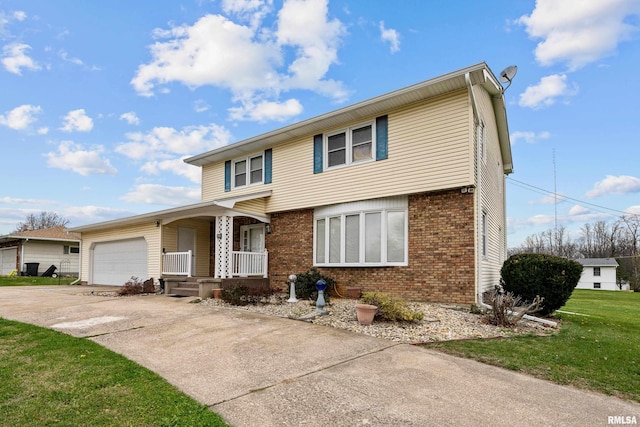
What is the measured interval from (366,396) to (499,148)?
46.8 ft

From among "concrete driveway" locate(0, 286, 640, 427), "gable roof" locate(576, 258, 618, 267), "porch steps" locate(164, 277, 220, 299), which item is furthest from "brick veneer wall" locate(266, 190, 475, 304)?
"gable roof" locate(576, 258, 618, 267)

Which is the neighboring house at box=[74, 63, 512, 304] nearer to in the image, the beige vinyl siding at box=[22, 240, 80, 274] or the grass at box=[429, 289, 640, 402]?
the grass at box=[429, 289, 640, 402]

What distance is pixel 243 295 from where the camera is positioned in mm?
11016

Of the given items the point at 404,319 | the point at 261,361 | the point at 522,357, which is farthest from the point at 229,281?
the point at 522,357

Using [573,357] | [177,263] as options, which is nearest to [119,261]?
[177,263]

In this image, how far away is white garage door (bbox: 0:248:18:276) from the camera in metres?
29.9

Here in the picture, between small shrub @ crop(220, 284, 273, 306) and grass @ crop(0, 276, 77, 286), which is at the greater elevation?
small shrub @ crop(220, 284, 273, 306)

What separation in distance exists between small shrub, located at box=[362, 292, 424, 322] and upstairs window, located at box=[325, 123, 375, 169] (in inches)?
207

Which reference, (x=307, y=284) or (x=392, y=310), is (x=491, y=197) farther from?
(x=392, y=310)

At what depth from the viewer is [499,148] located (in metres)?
16.2

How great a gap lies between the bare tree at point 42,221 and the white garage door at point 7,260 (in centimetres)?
3316

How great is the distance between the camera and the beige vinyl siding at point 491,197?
38.4ft

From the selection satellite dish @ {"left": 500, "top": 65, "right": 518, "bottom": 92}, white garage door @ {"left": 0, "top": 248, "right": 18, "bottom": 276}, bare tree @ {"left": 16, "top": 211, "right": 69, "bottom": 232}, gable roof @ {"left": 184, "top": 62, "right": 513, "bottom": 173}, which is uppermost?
satellite dish @ {"left": 500, "top": 65, "right": 518, "bottom": 92}

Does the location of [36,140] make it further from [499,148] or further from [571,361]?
[571,361]
